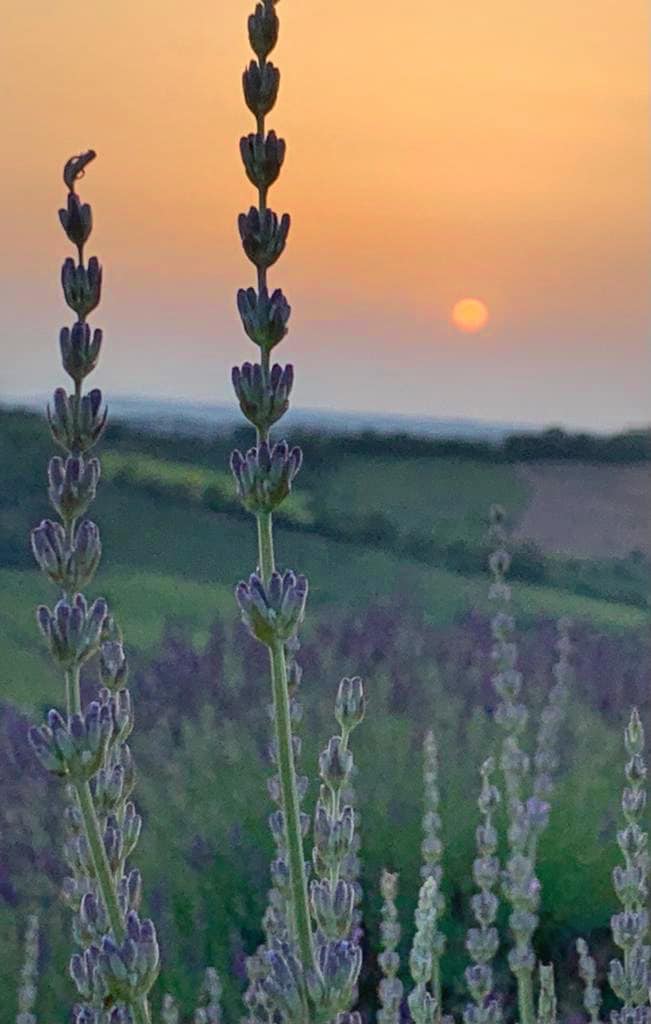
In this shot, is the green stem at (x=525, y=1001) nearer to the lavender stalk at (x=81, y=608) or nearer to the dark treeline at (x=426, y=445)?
the lavender stalk at (x=81, y=608)

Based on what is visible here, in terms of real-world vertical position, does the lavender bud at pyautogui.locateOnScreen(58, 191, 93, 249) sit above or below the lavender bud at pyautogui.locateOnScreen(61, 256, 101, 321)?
above

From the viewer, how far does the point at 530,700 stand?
2.07 meters

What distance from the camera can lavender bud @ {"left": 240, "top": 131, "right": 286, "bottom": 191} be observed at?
0.35m

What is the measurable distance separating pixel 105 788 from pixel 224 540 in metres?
1.95

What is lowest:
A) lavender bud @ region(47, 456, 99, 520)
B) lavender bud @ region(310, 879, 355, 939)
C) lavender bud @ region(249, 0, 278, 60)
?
lavender bud @ region(310, 879, 355, 939)

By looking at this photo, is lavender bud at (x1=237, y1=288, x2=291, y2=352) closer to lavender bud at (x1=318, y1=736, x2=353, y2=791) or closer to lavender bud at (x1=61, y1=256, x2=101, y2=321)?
lavender bud at (x1=61, y1=256, x2=101, y2=321)

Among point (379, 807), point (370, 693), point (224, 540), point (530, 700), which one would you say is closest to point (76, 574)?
point (379, 807)

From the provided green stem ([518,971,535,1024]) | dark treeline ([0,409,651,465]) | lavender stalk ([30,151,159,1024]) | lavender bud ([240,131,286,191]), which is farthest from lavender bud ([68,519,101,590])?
dark treeline ([0,409,651,465])

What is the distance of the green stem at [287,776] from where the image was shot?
350mm

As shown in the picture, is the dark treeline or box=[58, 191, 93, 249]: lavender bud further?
the dark treeline

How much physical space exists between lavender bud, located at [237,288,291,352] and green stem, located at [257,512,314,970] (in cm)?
5

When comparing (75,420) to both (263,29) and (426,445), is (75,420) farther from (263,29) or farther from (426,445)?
(426,445)

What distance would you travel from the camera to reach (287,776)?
1.15 feet

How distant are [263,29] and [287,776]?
21cm
